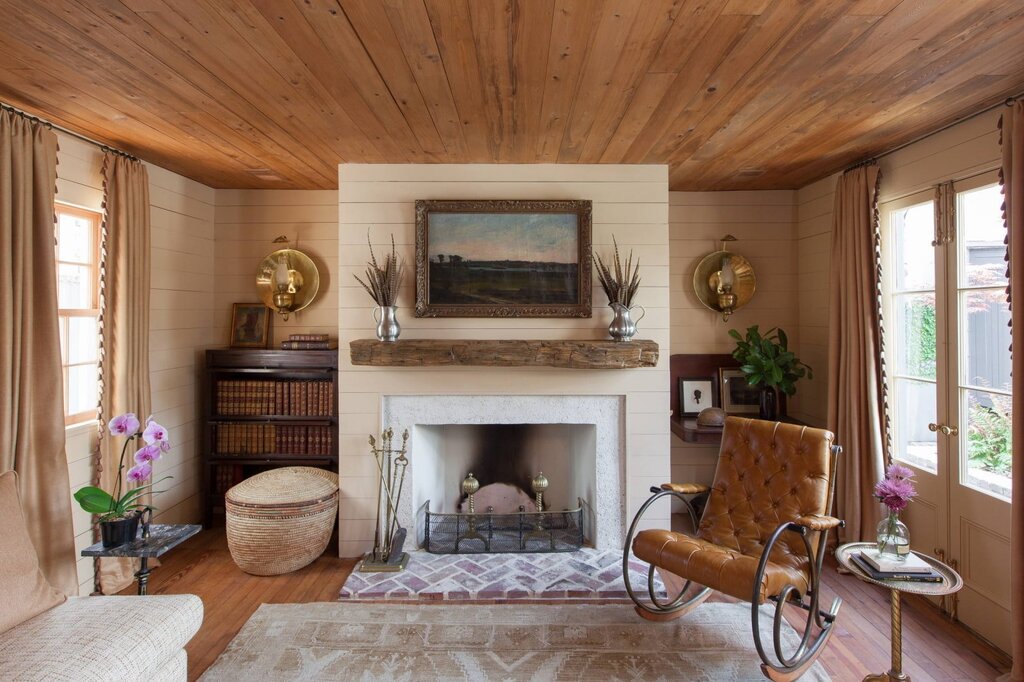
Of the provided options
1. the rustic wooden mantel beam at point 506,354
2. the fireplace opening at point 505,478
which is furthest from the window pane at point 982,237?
the fireplace opening at point 505,478

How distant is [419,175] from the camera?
3.61m

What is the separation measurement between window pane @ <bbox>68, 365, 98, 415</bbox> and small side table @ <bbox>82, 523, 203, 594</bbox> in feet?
2.97

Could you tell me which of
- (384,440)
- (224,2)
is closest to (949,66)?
(224,2)

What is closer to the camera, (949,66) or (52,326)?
(949,66)

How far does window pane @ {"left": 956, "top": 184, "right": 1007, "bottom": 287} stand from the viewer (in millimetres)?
2693

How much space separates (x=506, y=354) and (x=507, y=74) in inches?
63.6

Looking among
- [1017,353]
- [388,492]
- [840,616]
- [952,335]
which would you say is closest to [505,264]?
[388,492]

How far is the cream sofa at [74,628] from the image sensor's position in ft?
5.83

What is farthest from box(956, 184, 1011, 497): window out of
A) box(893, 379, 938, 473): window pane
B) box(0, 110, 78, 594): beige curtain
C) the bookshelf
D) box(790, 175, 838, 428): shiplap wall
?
box(0, 110, 78, 594): beige curtain

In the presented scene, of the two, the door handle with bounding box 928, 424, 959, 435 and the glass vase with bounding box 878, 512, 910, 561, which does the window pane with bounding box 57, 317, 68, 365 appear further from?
the door handle with bounding box 928, 424, 959, 435

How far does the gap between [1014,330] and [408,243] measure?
3.14m

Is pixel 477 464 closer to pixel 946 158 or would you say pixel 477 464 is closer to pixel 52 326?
pixel 52 326

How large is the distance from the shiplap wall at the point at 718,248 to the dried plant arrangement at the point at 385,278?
218 centimetres

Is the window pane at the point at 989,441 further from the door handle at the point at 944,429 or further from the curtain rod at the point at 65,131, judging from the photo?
the curtain rod at the point at 65,131
